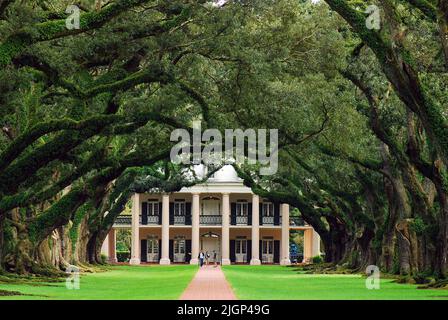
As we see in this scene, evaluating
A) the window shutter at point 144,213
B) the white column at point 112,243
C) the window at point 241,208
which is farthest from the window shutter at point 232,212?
the white column at point 112,243

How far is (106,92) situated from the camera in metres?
29.7

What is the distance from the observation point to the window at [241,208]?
88944 millimetres

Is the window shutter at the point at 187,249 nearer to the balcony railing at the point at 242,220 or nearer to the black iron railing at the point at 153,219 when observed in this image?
the black iron railing at the point at 153,219

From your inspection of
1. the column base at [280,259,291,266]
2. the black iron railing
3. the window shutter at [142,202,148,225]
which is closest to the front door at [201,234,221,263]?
the black iron railing

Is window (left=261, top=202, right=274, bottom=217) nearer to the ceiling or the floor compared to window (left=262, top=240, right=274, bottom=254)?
nearer to the ceiling

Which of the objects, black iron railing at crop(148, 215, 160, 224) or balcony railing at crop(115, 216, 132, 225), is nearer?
black iron railing at crop(148, 215, 160, 224)

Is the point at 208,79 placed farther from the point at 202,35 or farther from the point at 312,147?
the point at 312,147

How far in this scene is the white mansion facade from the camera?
8625cm

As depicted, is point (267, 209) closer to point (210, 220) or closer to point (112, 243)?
point (210, 220)

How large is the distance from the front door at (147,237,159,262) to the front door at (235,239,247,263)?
23.4ft

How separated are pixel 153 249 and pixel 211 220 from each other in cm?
595

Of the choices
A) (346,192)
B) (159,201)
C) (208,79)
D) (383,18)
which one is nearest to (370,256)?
(346,192)

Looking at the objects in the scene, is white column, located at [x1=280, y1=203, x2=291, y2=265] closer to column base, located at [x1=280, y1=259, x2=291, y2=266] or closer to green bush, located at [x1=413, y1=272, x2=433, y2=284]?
column base, located at [x1=280, y1=259, x2=291, y2=266]

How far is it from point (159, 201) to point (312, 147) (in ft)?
168
